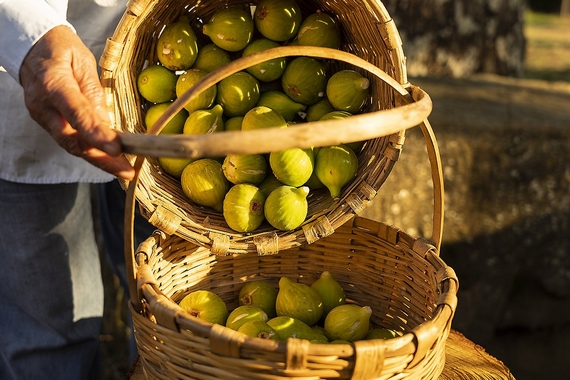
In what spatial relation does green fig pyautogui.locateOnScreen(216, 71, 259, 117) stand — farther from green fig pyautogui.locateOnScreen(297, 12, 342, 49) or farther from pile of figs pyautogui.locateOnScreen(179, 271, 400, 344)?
pile of figs pyautogui.locateOnScreen(179, 271, 400, 344)

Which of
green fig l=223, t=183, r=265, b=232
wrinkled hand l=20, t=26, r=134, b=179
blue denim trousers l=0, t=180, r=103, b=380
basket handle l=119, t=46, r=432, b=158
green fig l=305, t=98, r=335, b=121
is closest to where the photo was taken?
basket handle l=119, t=46, r=432, b=158

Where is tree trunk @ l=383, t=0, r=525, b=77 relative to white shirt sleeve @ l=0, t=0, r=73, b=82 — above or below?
below

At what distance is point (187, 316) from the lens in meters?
0.83

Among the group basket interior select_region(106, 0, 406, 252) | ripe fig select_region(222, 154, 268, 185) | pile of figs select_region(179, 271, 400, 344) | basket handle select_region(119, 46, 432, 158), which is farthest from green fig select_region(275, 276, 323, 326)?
basket handle select_region(119, 46, 432, 158)

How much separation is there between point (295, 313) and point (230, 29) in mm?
549

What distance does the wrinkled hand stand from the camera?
A: 2.82 feet

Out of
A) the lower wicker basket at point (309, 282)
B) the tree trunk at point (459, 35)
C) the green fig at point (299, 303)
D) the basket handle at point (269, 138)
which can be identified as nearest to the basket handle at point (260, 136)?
the basket handle at point (269, 138)

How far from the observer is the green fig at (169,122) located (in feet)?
3.66

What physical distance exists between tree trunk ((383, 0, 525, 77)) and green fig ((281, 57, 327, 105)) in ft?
4.30

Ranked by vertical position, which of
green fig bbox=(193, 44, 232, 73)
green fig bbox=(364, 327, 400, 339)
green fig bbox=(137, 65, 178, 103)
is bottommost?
green fig bbox=(364, 327, 400, 339)

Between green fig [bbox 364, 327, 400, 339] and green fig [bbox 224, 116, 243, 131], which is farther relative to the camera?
green fig [bbox 224, 116, 243, 131]

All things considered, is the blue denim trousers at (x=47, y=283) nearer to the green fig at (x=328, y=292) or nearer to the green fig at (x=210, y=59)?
the green fig at (x=210, y=59)

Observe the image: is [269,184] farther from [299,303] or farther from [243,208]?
[299,303]

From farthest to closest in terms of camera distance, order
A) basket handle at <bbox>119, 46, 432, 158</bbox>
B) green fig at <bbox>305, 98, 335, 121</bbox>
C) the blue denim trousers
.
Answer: the blue denim trousers → green fig at <bbox>305, 98, 335, 121</bbox> → basket handle at <bbox>119, 46, 432, 158</bbox>
